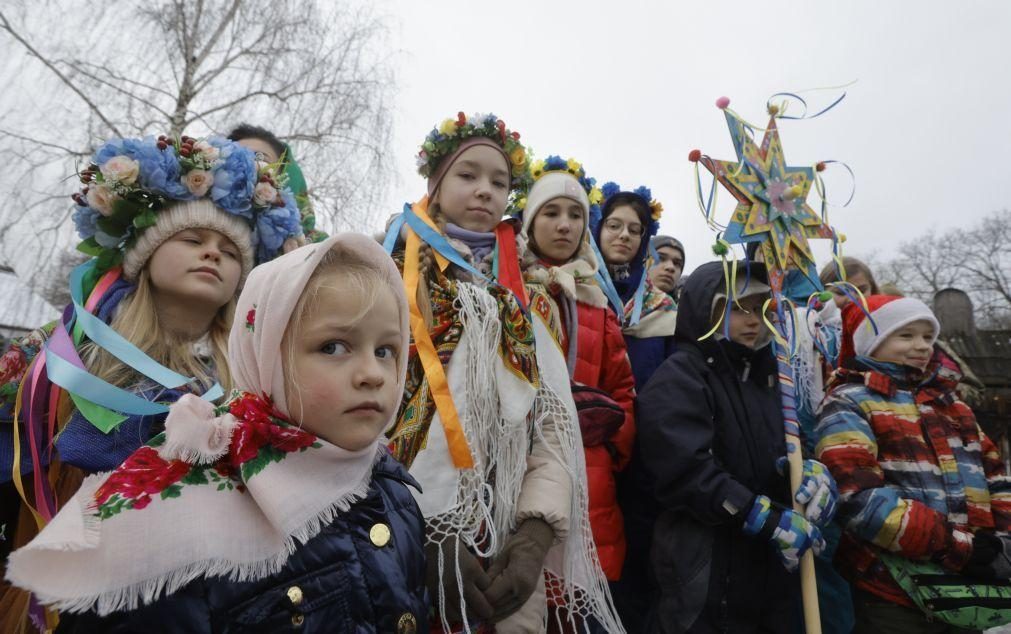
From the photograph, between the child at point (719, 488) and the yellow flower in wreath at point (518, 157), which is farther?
the yellow flower in wreath at point (518, 157)

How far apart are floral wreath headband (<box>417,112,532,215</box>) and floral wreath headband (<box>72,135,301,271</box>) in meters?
0.65

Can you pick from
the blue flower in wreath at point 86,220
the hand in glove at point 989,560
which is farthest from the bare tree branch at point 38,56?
the hand in glove at point 989,560

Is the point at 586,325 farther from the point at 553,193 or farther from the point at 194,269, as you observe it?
the point at 194,269

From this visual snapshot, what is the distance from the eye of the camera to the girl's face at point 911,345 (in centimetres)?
289

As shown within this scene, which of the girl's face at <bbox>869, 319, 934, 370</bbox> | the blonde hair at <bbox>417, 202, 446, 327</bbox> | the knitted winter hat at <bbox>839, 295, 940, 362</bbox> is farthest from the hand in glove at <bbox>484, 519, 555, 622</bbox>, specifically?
the girl's face at <bbox>869, 319, 934, 370</bbox>

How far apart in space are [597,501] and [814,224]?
5.68 feet

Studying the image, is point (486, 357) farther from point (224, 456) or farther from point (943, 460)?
point (943, 460)

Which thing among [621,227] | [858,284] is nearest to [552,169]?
[621,227]

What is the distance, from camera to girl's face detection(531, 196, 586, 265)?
2855mm

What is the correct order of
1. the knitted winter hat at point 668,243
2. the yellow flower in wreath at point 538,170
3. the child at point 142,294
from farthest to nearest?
the knitted winter hat at point 668,243 → the yellow flower in wreath at point 538,170 → the child at point 142,294

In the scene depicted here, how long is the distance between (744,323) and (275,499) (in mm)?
2260

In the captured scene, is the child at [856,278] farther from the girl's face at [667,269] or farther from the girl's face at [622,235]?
the girl's face at [622,235]

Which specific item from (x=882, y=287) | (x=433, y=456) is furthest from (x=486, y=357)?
(x=882, y=287)

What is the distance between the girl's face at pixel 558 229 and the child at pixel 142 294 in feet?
4.02
